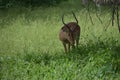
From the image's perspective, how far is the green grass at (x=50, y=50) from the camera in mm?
7438

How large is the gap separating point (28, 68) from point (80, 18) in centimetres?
648

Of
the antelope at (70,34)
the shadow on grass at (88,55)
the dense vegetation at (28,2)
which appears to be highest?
the dense vegetation at (28,2)

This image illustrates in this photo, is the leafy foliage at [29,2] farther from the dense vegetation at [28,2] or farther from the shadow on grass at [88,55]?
the shadow on grass at [88,55]

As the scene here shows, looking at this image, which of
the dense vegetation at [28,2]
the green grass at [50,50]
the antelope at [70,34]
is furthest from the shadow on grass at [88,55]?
the dense vegetation at [28,2]

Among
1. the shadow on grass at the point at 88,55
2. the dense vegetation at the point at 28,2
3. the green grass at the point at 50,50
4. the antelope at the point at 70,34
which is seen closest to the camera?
the green grass at the point at 50,50

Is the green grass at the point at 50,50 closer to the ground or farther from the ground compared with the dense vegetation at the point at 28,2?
closer to the ground

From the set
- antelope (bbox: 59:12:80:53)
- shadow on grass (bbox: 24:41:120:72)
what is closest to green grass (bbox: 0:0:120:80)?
shadow on grass (bbox: 24:41:120:72)

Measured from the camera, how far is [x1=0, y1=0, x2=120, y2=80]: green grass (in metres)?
7.44

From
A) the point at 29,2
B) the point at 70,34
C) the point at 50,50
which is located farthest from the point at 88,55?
the point at 29,2

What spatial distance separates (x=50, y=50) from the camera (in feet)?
33.9

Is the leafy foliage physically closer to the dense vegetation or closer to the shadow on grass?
the dense vegetation

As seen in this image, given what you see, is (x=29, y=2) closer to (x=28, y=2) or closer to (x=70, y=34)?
(x=28, y=2)

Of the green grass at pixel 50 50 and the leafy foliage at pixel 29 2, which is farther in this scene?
the leafy foliage at pixel 29 2

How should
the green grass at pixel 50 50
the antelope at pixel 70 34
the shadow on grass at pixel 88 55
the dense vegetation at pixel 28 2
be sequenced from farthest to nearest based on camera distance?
→ the dense vegetation at pixel 28 2
the antelope at pixel 70 34
the shadow on grass at pixel 88 55
the green grass at pixel 50 50
